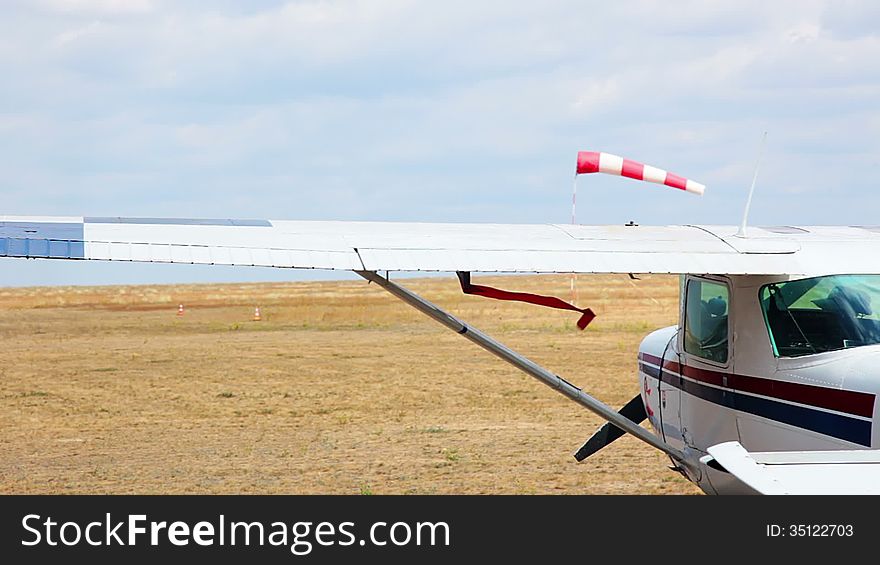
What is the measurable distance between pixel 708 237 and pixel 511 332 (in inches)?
1078

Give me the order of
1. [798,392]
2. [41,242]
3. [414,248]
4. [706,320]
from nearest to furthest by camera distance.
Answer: [798,392]
[41,242]
[414,248]
[706,320]

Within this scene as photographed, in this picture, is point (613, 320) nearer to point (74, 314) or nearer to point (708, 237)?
point (74, 314)

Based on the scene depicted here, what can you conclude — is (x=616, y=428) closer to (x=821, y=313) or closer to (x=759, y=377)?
(x=759, y=377)

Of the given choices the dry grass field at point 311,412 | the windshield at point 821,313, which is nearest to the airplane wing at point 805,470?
the windshield at point 821,313

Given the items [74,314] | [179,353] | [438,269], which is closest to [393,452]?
[438,269]

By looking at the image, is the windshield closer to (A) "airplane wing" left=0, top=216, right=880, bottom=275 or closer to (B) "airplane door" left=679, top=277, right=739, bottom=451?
(A) "airplane wing" left=0, top=216, right=880, bottom=275

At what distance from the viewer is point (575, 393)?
25.2ft

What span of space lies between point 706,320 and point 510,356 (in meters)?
1.34

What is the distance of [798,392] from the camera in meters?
6.28

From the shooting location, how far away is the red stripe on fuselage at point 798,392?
577cm

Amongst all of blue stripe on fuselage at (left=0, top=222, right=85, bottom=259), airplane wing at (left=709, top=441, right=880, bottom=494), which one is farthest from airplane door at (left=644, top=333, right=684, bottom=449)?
blue stripe on fuselage at (left=0, top=222, right=85, bottom=259)

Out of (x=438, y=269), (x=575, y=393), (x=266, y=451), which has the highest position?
(x=438, y=269)

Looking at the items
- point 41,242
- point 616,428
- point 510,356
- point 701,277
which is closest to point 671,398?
point 701,277

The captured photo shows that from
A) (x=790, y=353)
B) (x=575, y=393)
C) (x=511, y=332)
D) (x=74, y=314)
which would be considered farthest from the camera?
(x=74, y=314)
